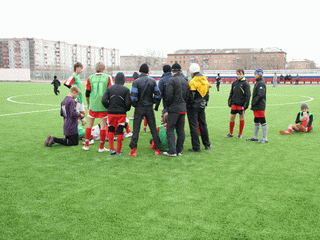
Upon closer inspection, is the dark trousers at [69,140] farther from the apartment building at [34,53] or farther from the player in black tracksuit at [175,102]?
the apartment building at [34,53]

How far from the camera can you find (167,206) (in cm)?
416

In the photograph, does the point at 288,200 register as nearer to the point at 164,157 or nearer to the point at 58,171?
the point at 164,157

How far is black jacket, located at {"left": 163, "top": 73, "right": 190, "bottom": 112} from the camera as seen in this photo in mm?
6664

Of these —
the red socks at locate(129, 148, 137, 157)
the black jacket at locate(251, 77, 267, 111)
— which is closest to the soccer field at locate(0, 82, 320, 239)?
the red socks at locate(129, 148, 137, 157)

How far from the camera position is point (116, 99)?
21.7 ft

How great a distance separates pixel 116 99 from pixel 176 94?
4.62 feet

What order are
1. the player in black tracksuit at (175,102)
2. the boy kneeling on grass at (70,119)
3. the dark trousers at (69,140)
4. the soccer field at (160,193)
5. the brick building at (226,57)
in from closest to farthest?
the soccer field at (160,193)
the player in black tracksuit at (175,102)
the boy kneeling on grass at (70,119)
the dark trousers at (69,140)
the brick building at (226,57)

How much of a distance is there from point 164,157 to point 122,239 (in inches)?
142

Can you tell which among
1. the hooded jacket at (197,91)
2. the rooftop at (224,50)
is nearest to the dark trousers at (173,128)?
the hooded jacket at (197,91)

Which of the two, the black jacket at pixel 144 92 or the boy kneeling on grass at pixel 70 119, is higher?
the black jacket at pixel 144 92

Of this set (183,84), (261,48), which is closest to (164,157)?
(183,84)

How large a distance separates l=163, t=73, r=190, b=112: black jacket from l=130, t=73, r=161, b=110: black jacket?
242 mm

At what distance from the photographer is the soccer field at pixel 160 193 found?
3.54 metres

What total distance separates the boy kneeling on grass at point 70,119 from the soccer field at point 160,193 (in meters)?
0.24
